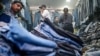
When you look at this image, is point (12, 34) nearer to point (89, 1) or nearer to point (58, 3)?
point (89, 1)

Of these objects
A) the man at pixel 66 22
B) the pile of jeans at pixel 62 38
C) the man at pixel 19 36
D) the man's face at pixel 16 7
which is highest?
the man's face at pixel 16 7

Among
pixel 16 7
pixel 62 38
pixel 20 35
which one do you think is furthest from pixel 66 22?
pixel 20 35

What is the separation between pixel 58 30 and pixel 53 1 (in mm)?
20309

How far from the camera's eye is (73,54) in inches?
162

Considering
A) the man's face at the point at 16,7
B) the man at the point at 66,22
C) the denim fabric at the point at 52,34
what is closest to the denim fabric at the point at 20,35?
the man's face at the point at 16,7

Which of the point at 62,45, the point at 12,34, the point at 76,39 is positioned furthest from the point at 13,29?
the point at 76,39

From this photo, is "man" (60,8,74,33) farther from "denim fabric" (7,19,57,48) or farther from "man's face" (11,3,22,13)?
"denim fabric" (7,19,57,48)

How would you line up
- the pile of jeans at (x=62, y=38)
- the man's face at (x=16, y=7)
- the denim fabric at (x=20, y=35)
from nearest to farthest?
the denim fabric at (x=20, y=35), the man's face at (x=16, y=7), the pile of jeans at (x=62, y=38)

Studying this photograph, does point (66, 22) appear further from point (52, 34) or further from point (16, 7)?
point (16, 7)

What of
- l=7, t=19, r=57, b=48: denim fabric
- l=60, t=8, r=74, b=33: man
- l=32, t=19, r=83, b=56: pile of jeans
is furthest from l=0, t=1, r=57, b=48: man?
l=60, t=8, r=74, b=33: man

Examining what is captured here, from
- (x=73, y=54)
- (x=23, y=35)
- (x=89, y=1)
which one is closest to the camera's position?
(x=23, y=35)

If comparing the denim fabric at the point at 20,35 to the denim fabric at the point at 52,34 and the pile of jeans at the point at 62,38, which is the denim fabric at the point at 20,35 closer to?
the pile of jeans at the point at 62,38

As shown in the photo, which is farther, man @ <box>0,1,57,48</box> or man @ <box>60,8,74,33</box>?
man @ <box>60,8,74,33</box>

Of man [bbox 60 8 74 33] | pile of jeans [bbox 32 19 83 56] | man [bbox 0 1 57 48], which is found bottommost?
man [bbox 60 8 74 33]
